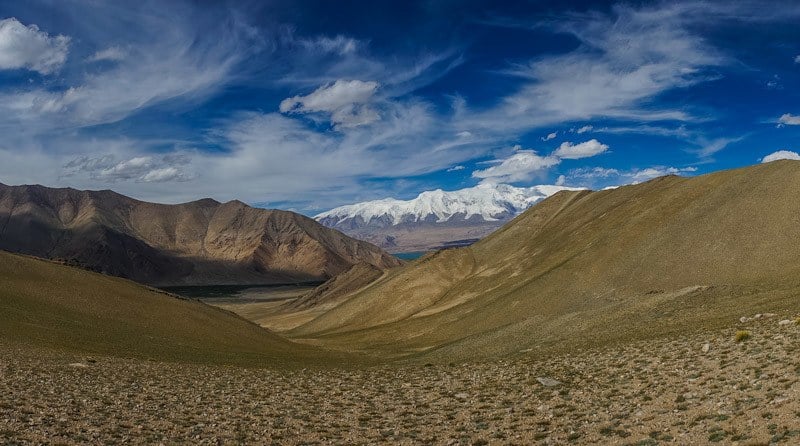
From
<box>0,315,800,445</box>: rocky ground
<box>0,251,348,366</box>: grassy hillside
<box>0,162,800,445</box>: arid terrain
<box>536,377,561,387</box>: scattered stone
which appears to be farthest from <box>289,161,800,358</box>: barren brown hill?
<box>0,251,348,366</box>: grassy hillside

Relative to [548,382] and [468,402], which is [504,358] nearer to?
[548,382]

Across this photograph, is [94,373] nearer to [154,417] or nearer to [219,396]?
[219,396]

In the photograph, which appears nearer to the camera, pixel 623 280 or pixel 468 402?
pixel 468 402

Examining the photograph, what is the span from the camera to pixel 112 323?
188ft

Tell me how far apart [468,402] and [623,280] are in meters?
53.2

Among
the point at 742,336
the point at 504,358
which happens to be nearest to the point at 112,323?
the point at 504,358

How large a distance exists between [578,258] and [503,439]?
69.8m

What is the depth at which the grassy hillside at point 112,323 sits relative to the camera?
151 feet

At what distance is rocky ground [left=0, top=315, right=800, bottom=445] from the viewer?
57.2 ft

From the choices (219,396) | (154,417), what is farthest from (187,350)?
(154,417)

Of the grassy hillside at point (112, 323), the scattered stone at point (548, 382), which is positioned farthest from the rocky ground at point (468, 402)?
the grassy hillside at point (112, 323)

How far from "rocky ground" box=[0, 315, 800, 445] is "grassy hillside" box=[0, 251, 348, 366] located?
40.5 ft

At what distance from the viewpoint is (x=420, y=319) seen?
94.0 meters

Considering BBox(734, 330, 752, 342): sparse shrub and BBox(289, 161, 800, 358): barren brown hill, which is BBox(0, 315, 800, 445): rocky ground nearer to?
BBox(734, 330, 752, 342): sparse shrub
